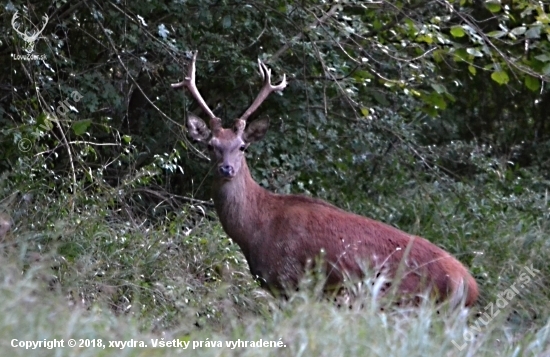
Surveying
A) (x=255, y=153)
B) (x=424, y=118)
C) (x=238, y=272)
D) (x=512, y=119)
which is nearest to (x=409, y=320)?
(x=238, y=272)

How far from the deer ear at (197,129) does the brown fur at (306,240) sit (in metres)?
0.22

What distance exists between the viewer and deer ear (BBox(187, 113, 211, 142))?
8.40 m

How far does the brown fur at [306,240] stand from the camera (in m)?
7.27

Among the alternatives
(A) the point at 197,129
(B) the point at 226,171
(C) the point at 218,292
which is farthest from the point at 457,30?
(C) the point at 218,292

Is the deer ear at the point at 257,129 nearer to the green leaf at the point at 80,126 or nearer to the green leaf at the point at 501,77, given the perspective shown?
the green leaf at the point at 80,126

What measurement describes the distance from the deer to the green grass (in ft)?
0.88

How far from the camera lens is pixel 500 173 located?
1198 centimetres

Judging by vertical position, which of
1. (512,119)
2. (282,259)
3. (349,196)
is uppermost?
(282,259)

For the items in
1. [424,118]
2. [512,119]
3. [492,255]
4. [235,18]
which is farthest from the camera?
[512,119]

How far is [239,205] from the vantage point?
7.95 meters

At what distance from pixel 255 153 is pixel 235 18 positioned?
1.33 meters

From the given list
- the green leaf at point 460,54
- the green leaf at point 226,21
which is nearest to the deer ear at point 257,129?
the green leaf at point 226,21

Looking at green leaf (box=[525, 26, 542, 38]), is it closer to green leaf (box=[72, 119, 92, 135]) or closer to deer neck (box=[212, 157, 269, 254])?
deer neck (box=[212, 157, 269, 254])

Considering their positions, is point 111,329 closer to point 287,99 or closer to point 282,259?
point 282,259
